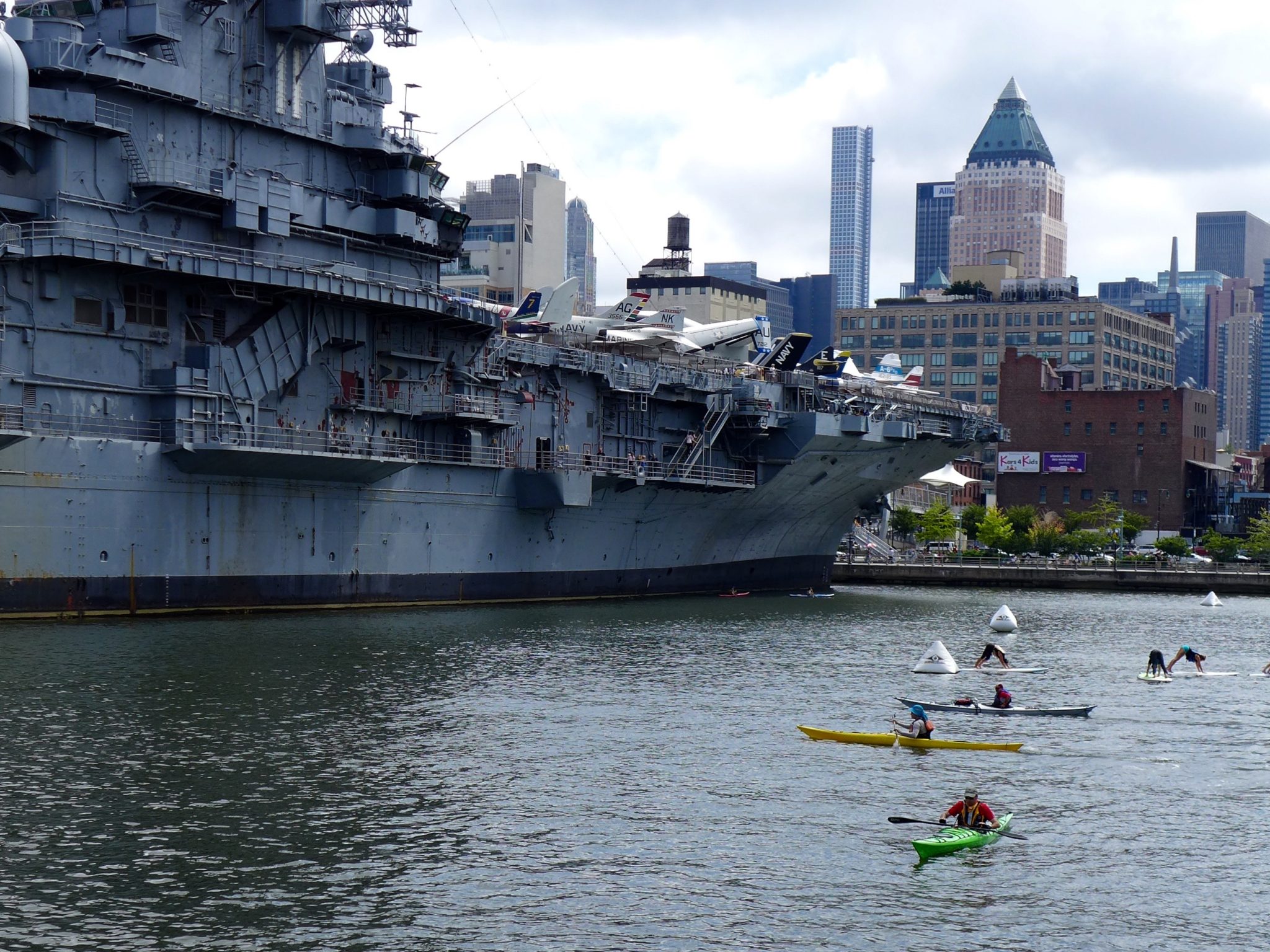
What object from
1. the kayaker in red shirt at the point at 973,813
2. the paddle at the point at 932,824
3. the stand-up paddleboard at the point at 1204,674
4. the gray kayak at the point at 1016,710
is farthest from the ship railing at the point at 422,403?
the kayaker in red shirt at the point at 973,813

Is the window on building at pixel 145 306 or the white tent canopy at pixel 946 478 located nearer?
the window on building at pixel 145 306

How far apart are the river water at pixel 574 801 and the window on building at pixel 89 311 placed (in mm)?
10103

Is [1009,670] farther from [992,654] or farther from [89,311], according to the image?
[89,311]

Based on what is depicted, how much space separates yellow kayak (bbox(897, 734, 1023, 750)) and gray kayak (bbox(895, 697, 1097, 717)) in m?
Answer: 4.03

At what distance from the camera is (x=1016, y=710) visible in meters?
37.8

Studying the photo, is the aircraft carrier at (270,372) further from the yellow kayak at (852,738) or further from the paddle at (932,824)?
the paddle at (932,824)

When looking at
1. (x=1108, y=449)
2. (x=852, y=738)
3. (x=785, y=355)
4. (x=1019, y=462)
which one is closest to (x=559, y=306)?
(x=785, y=355)

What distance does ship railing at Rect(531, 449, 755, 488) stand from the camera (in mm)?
64188

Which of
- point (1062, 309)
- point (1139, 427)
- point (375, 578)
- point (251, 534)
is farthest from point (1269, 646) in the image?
point (1062, 309)

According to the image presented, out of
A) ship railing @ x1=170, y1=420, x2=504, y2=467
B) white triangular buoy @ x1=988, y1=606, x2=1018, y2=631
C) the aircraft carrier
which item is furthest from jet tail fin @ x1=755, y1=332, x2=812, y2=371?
white triangular buoy @ x1=988, y1=606, x2=1018, y2=631

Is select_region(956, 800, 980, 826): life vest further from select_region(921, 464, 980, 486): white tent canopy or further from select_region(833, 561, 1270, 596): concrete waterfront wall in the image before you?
select_region(921, 464, 980, 486): white tent canopy

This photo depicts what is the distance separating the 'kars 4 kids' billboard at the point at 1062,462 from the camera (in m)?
139

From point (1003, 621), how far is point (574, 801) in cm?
3653

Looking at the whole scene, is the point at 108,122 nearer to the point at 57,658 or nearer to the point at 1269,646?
the point at 57,658
